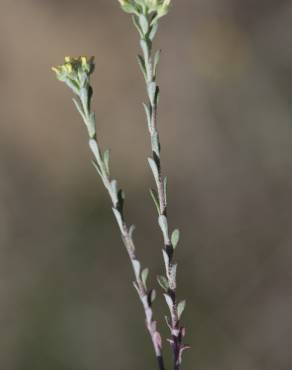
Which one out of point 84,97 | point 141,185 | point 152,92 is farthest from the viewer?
point 141,185

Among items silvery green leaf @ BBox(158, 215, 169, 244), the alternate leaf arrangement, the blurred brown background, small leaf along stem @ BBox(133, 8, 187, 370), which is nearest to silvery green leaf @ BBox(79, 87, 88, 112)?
the alternate leaf arrangement

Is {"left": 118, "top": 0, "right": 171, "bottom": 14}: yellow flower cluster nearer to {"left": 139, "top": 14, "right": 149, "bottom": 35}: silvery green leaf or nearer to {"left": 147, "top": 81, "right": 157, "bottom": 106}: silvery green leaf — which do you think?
{"left": 139, "top": 14, "right": 149, "bottom": 35}: silvery green leaf

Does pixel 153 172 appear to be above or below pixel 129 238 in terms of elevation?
above

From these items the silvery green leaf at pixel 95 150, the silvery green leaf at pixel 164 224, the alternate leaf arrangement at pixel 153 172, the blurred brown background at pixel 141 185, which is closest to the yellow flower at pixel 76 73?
the alternate leaf arrangement at pixel 153 172

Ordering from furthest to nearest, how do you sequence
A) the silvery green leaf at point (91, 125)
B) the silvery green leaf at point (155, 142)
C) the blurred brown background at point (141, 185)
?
the blurred brown background at point (141, 185) → the silvery green leaf at point (91, 125) → the silvery green leaf at point (155, 142)

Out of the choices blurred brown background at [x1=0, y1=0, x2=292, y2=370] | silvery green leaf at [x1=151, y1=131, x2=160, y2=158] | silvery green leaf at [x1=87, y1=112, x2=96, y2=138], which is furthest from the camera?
blurred brown background at [x1=0, y1=0, x2=292, y2=370]

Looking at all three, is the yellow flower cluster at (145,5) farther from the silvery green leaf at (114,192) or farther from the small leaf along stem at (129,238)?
the silvery green leaf at (114,192)

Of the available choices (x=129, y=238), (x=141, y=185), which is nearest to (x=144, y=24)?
(x=129, y=238)

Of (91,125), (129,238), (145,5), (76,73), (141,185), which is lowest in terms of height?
(141,185)

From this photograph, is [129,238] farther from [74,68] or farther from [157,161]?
[74,68]
